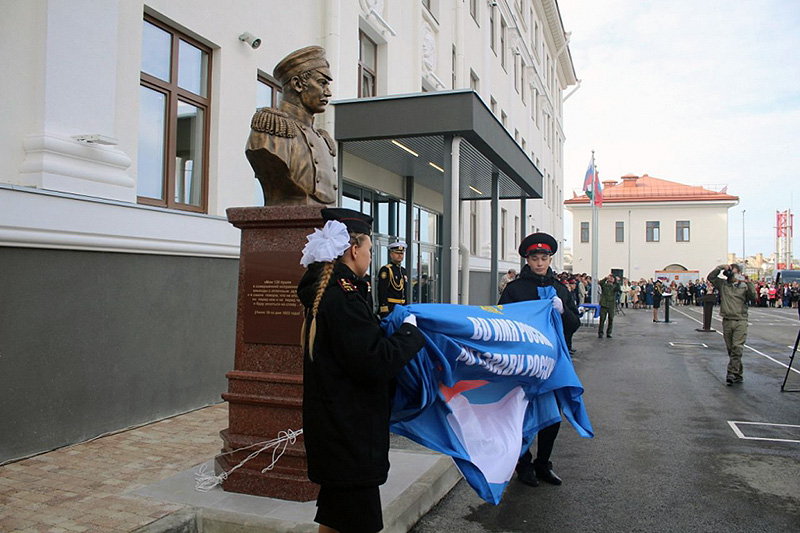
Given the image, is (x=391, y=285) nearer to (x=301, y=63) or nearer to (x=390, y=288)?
(x=390, y=288)

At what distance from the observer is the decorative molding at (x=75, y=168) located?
5.68m

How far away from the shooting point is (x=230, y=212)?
490cm

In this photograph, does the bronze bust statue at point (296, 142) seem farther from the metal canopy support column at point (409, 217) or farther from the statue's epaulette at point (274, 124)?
the metal canopy support column at point (409, 217)

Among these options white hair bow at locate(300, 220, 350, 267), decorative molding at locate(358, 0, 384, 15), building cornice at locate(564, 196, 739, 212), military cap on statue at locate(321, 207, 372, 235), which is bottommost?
white hair bow at locate(300, 220, 350, 267)

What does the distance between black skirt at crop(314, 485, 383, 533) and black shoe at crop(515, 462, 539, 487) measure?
2789 millimetres

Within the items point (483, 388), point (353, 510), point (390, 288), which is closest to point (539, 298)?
point (483, 388)

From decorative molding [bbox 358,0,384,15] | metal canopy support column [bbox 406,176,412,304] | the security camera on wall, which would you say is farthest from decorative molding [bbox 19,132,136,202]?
metal canopy support column [bbox 406,176,412,304]

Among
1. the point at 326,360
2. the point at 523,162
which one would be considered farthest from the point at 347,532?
the point at 523,162

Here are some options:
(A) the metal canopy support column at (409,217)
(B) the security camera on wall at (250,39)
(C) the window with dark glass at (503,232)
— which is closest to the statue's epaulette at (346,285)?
(B) the security camera on wall at (250,39)

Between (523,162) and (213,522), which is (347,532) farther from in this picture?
(523,162)

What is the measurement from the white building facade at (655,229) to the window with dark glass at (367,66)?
55406mm

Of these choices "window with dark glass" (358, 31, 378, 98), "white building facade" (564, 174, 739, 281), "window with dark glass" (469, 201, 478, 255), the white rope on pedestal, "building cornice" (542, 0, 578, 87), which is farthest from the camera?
"white building facade" (564, 174, 739, 281)

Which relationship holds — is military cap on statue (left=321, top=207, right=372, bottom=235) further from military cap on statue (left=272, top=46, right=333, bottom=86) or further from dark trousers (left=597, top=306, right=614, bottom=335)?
dark trousers (left=597, top=306, right=614, bottom=335)

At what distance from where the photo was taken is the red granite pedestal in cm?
455
